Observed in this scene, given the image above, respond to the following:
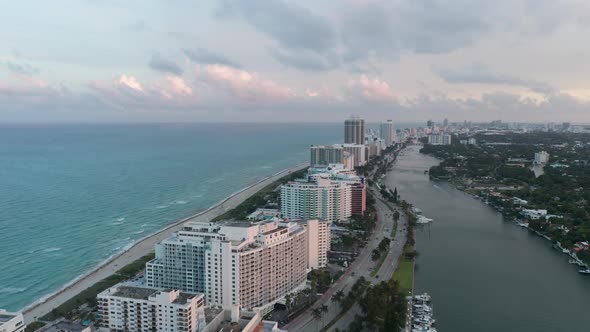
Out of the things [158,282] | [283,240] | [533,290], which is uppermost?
[283,240]

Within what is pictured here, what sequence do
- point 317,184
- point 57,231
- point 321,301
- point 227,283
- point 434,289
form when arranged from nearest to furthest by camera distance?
point 227,283 < point 321,301 < point 434,289 < point 57,231 < point 317,184

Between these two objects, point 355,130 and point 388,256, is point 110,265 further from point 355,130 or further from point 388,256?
point 355,130

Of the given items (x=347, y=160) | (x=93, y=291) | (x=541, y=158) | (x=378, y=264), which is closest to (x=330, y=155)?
(x=347, y=160)

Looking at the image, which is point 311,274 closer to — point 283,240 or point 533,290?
point 283,240

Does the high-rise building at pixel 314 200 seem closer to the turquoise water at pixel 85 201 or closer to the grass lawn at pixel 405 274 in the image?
the turquoise water at pixel 85 201

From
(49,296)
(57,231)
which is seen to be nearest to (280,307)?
(49,296)

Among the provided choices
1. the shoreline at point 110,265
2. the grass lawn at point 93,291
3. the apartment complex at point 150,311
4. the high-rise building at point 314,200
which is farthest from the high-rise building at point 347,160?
the apartment complex at point 150,311

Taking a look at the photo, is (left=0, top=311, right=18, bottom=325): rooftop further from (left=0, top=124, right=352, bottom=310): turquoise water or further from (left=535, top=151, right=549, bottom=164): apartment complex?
(left=535, top=151, right=549, bottom=164): apartment complex
